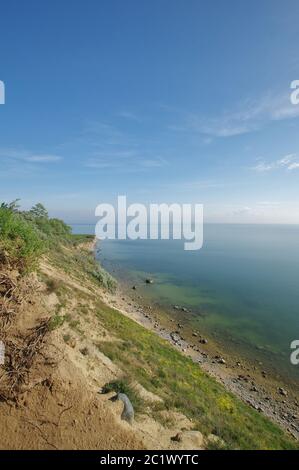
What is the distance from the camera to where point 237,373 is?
27578 mm

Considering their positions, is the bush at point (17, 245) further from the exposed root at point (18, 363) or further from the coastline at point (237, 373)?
the coastline at point (237, 373)

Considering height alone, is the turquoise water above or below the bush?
below

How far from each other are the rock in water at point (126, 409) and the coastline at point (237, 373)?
17.5m

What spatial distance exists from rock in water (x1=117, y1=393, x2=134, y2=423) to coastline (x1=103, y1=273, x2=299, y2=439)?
17503 millimetres

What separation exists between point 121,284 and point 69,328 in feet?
147

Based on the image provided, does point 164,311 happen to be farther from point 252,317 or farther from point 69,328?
point 69,328

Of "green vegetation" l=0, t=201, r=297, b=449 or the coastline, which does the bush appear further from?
the coastline

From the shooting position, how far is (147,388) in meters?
12.9

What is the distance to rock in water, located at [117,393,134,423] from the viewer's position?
9.20 m

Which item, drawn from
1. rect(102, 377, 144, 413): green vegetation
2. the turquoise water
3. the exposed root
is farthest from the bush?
the turquoise water

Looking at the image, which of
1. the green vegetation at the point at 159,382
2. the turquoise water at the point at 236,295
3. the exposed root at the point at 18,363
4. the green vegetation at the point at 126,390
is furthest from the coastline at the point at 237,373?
the exposed root at the point at 18,363

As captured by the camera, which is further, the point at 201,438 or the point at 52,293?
the point at 52,293

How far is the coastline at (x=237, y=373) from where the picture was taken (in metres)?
22.5

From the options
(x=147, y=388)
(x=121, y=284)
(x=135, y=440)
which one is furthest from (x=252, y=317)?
(x=135, y=440)
